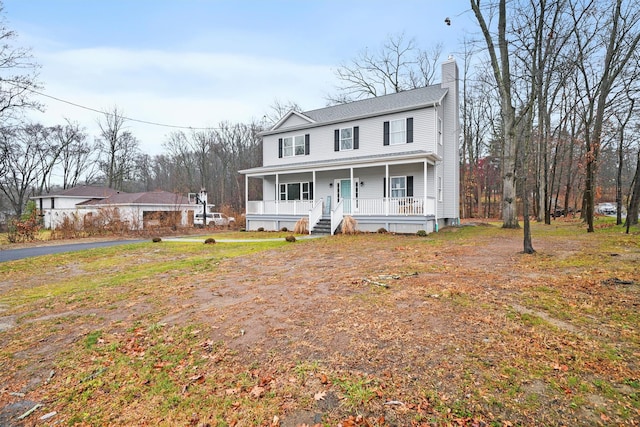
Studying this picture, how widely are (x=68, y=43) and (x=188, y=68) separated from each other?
24.6 feet

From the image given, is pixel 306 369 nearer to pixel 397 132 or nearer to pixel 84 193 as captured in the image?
pixel 397 132

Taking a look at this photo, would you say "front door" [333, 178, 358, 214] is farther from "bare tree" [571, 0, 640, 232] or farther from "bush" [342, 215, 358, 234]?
"bare tree" [571, 0, 640, 232]

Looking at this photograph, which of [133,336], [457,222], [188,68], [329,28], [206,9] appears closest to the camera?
[133,336]

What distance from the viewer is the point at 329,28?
56.7 feet

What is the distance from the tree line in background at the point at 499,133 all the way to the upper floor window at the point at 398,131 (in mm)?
3841

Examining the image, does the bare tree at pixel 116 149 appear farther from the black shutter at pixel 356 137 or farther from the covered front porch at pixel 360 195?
the black shutter at pixel 356 137

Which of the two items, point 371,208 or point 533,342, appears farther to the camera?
point 371,208

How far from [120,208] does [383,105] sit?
22191 millimetres

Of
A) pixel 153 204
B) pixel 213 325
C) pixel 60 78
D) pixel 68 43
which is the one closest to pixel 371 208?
pixel 213 325

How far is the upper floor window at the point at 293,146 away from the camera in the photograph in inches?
788

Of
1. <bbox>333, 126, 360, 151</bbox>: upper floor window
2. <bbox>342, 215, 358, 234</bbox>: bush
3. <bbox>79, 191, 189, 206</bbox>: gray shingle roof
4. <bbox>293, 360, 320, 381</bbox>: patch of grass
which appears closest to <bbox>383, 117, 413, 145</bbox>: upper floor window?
<bbox>333, 126, 360, 151</bbox>: upper floor window

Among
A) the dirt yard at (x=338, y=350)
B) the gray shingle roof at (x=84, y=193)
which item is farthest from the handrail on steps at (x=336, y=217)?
the gray shingle roof at (x=84, y=193)

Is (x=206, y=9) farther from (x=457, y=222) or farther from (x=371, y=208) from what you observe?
(x=457, y=222)

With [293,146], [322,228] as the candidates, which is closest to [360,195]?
[322,228]
